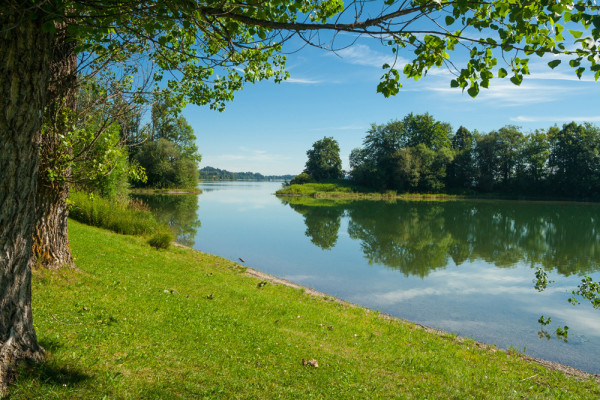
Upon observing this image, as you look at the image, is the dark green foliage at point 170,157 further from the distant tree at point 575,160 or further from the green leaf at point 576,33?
the distant tree at point 575,160

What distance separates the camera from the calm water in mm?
10922

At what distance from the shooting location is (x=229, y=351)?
5617mm

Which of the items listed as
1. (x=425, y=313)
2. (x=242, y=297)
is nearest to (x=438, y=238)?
(x=425, y=313)

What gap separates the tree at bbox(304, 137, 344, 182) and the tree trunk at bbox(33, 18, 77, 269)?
87.2 m

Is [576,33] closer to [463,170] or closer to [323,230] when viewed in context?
[323,230]

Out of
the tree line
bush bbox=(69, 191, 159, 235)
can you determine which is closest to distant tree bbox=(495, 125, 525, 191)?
the tree line

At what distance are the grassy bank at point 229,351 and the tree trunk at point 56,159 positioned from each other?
1.98 feet

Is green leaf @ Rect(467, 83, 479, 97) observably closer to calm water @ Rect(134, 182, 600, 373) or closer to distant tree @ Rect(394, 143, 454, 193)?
calm water @ Rect(134, 182, 600, 373)

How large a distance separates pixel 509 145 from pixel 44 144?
81686 mm

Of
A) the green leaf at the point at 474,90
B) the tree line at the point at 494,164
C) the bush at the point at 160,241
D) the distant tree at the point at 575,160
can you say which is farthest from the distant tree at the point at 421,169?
the green leaf at the point at 474,90

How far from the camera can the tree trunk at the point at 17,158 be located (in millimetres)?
3596

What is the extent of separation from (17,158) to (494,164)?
274ft

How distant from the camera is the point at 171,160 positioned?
6619 centimetres

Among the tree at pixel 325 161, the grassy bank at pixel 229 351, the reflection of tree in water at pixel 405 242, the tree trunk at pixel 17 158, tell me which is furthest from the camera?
the tree at pixel 325 161
